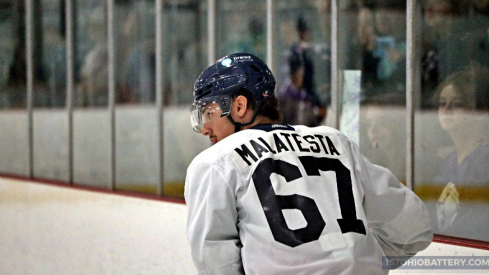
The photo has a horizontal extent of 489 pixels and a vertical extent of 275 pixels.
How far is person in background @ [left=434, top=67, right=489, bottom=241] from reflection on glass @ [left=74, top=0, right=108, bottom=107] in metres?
2.57

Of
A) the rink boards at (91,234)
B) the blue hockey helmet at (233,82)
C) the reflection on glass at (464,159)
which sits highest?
the blue hockey helmet at (233,82)

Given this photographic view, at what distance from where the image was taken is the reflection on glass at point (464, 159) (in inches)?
113

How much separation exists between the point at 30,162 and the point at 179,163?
5.77ft

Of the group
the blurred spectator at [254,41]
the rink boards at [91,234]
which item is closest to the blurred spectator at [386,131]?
the blurred spectator at [254,41]

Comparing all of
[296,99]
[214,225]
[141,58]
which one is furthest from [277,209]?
[141,58]

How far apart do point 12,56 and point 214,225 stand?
15.1 ft

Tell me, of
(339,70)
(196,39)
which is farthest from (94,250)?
(339,70)

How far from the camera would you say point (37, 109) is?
557 centimetres

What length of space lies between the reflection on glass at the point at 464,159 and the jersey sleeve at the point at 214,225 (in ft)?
4.93

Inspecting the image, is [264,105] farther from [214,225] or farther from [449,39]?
[449,39]

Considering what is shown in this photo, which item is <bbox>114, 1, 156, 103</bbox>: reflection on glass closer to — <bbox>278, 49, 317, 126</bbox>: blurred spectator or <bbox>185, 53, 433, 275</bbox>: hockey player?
<bbox>278, 49, 317, 126</bbox>: blurred spectator

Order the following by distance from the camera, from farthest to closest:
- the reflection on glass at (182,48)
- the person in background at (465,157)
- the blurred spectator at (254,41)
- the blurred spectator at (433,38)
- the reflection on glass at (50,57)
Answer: the reflection on glass at (50,57)
the reflection on glass at (182,48)
the blurred spectator at (254,41)
the blurred spectator at (433,38)
the person in background at (465,157)

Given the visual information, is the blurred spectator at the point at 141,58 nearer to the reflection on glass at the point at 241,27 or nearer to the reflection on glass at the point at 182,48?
the reflection on glass at the point at 182,48

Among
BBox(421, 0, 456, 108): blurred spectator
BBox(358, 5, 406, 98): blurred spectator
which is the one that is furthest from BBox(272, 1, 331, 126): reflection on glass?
BBox(421, 0, 456, 108): blurred spectator
